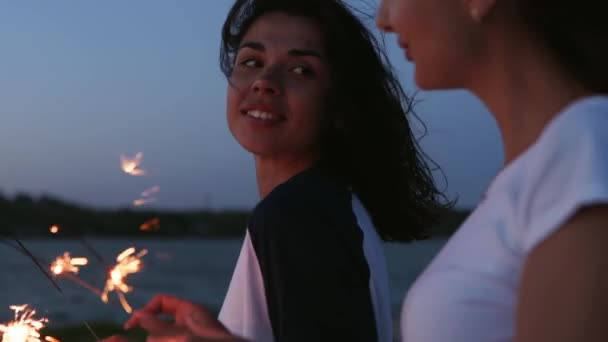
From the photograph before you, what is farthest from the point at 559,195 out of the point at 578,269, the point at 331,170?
the point at 331,170

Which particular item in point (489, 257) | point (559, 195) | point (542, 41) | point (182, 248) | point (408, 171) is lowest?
point (182, 248)

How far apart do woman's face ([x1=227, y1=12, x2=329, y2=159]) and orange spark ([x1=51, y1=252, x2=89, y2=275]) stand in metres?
0.74

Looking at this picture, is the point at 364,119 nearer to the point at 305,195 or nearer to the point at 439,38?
the point at 305,195

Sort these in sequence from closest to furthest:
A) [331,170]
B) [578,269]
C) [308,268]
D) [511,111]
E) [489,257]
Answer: [578,269]
[489,257]
[511,111]
[308,268]
[331,170]

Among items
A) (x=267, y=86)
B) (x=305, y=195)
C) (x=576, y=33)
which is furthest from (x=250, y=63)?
(x=576, y=33)

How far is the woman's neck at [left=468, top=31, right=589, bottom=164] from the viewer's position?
1.51m

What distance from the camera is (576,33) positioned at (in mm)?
1471

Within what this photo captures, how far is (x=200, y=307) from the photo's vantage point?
1726 mm

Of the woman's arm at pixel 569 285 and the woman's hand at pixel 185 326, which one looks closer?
the woman's arm at pixel 569 285

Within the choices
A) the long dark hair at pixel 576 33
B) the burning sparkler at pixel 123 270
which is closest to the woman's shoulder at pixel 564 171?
the long dark hair at pixel 576 33

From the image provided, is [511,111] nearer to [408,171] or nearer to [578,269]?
[578,269]

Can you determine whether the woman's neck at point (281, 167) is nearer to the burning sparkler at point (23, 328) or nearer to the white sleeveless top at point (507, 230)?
the burning sparkler at point (23, 328)

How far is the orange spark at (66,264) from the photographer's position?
7.58 feet

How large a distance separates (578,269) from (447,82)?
1.83 ft
